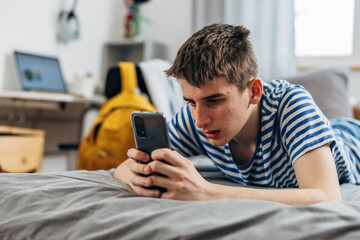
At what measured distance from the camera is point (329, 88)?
1964mm

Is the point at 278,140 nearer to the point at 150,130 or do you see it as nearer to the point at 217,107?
the point at 217,107

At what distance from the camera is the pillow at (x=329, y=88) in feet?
6.25

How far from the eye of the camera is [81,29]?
3.02 metres

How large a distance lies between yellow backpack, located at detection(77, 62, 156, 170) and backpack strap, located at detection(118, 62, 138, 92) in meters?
0.03

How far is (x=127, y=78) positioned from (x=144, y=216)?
5.51ft

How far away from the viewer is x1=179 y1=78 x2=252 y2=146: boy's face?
0.83 meters

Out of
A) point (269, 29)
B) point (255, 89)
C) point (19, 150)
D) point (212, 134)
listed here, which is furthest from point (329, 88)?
point (19, 150)

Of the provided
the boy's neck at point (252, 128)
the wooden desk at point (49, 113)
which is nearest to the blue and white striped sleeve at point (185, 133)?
the boy's neck at point (252, 128)

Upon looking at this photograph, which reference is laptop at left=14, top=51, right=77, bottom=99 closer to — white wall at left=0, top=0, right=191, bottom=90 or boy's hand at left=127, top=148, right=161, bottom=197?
white wall at left=0, top=0, right=191, bottom=90

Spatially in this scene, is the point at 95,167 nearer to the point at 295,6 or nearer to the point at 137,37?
the point at 137,37

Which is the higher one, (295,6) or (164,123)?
(295,6)

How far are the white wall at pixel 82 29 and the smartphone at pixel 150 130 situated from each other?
79.5 inches

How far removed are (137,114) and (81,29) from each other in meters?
2.51

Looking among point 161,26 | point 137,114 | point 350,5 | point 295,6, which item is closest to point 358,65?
point 350,5
